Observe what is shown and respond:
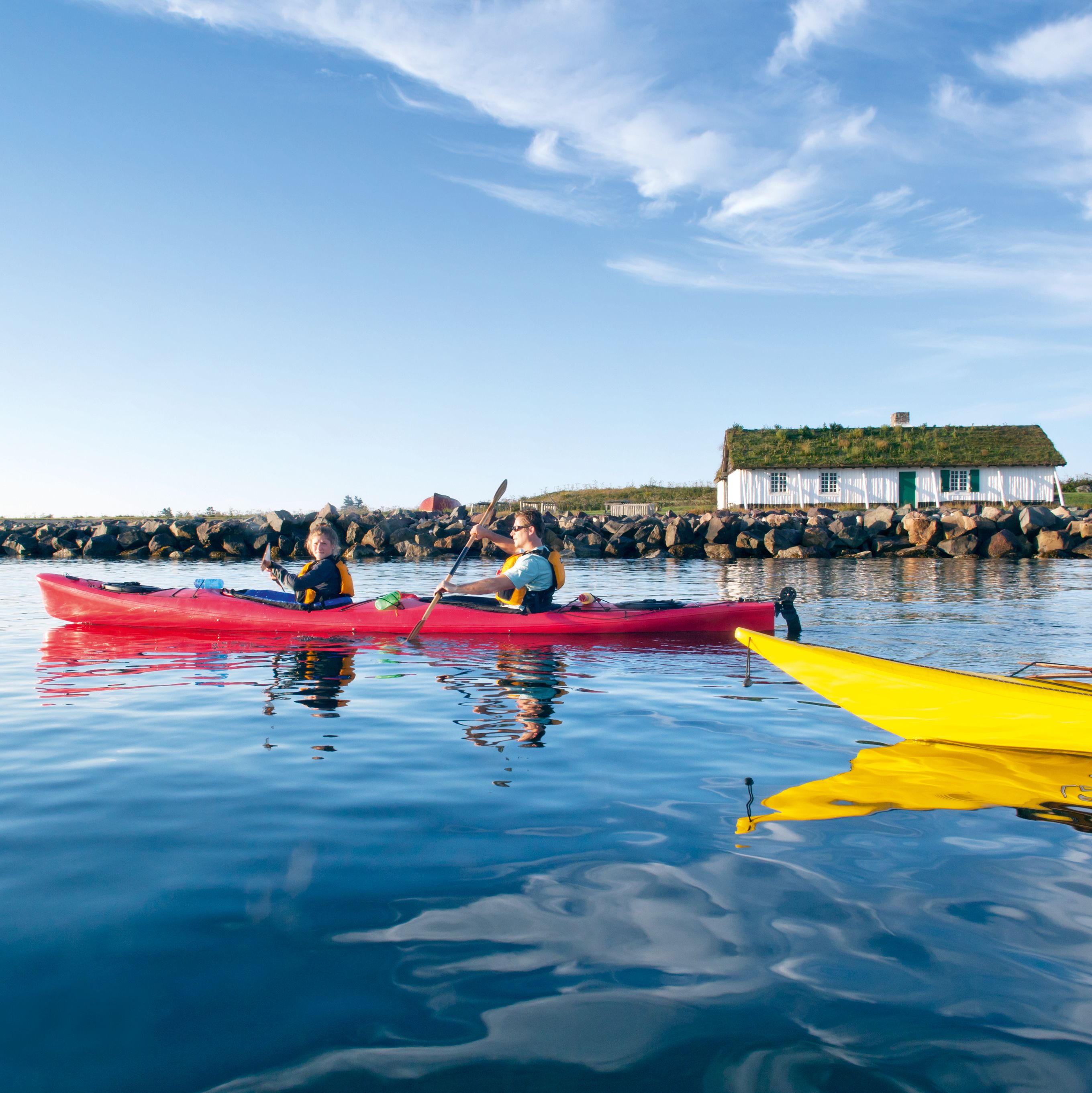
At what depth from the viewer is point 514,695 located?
23.4 ft

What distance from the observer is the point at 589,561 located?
27.5m

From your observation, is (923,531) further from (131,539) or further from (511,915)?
(131,539)

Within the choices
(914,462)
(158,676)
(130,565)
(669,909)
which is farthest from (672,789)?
(914,462)

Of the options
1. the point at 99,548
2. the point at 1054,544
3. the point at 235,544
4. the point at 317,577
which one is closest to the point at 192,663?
the point at 317,577

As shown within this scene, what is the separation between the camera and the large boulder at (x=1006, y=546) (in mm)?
27250

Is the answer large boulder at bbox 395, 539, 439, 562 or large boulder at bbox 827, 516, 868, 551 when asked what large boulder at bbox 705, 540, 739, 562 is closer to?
large boulder at bbox 827, 516, 868, 551

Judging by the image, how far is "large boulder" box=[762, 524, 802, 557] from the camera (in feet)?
91.9

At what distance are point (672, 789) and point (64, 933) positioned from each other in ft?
9.24

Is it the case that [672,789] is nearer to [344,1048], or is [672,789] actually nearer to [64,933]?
[344,1048]

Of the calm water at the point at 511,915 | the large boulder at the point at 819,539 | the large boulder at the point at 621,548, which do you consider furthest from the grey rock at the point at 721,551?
the calm water at the point at 511,915

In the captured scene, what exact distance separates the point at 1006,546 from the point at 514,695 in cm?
2528

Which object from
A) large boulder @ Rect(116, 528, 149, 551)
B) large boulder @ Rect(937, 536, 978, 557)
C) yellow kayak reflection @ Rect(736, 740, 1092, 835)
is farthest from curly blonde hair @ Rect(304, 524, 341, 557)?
large boulder @ Rect(116, 528, 149, 551)

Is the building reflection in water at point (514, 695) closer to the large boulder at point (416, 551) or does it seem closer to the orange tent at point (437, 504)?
the large boulder at point (416, 551)

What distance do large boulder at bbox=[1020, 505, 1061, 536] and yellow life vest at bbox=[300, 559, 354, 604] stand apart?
25186 millimetres
